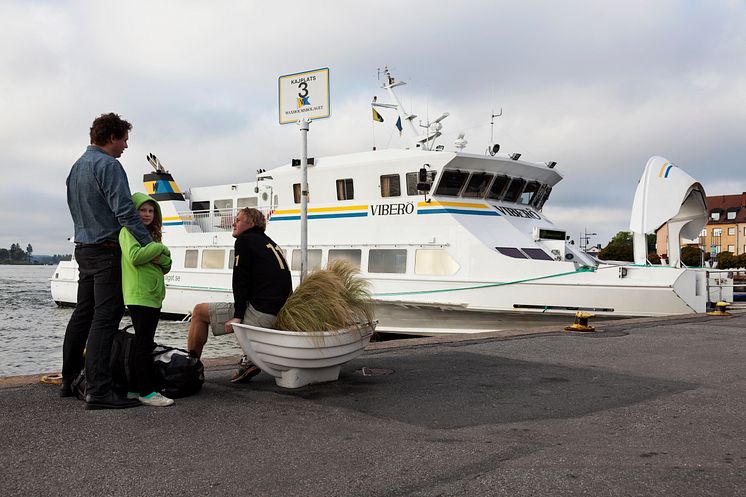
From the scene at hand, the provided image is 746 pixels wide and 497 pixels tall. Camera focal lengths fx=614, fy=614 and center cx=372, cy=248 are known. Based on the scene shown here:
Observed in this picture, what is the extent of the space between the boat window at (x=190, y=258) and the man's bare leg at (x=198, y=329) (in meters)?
12.2

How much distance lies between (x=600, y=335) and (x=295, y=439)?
6.43m

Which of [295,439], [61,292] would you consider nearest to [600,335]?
[295,439]

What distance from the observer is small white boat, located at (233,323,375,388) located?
15.3ft

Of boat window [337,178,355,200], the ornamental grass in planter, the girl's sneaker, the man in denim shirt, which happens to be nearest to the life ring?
the man in denim shirt

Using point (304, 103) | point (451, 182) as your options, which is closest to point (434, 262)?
point (451, 182)

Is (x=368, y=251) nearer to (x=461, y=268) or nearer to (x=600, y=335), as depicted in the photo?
(x=461, y=268)

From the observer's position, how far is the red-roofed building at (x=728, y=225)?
80.1 m

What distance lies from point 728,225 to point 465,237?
274 ft

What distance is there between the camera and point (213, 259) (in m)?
16.2

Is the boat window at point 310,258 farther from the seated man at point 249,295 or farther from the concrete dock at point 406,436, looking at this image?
the seated man at point 249,295

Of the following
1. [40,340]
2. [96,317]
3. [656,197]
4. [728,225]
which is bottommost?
[40,340]

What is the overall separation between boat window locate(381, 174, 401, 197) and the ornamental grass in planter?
8048 millimetres

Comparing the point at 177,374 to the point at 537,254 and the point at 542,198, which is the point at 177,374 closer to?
the point at 537,254

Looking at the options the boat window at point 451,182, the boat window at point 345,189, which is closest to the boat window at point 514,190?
the boat window at point 451,182
